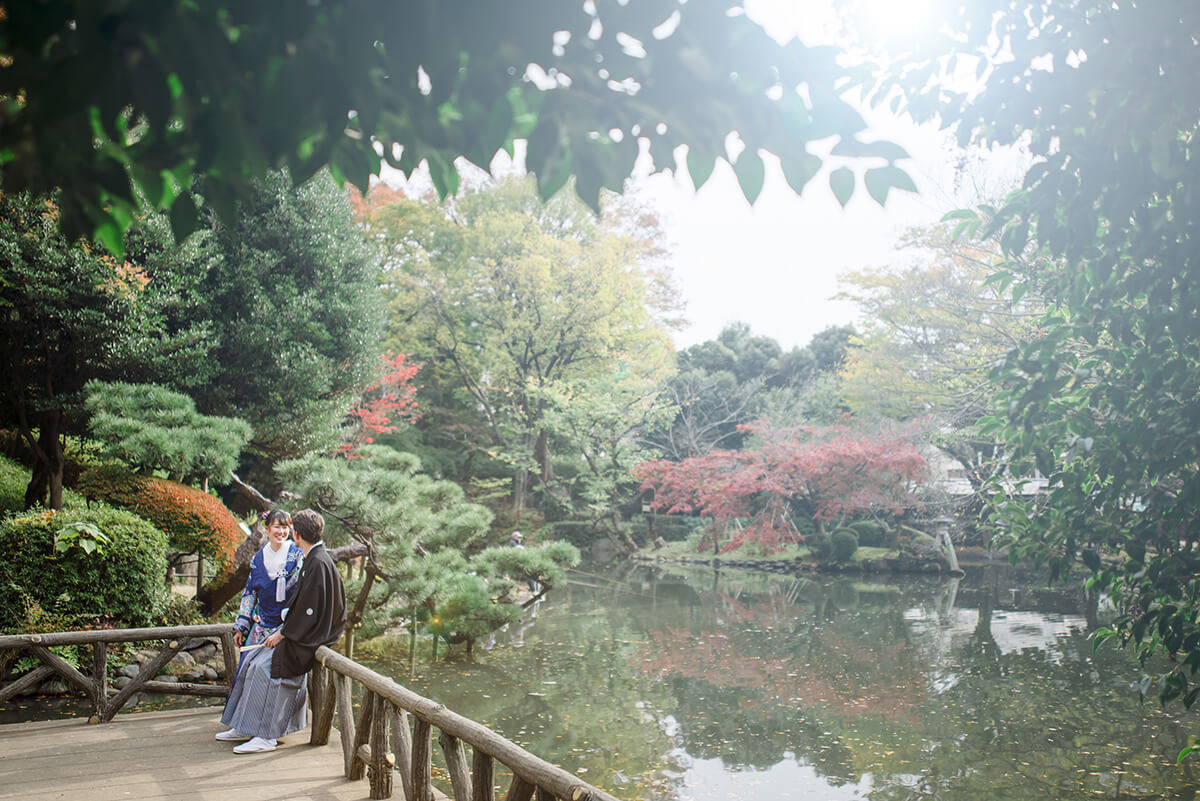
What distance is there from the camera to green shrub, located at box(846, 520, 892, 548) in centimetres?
1794

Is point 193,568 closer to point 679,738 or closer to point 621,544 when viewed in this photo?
point 679,738

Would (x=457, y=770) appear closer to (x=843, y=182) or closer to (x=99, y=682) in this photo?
(x=843, y=182)

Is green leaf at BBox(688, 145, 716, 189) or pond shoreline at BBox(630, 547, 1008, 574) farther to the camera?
pond shoreline at BBox(630, 547, 1008, 574)

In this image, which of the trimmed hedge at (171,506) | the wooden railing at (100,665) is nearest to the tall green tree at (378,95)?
the wooden railing at (100,665)

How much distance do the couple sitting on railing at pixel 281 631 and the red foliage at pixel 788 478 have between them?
543 inches

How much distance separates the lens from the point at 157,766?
3.58 meters

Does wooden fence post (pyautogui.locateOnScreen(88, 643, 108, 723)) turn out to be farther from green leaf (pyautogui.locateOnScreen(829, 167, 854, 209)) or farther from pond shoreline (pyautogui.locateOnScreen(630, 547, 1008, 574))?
pond shoreline (pyautogui.locateOnScreen(630, 547, 1008, 574))

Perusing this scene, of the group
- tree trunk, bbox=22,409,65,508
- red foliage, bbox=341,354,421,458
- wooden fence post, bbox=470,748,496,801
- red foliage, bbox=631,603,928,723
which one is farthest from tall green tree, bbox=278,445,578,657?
wooden fence post, bbox=470,748,496,801

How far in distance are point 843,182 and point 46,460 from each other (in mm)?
9414

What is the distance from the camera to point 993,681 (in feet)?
25.2

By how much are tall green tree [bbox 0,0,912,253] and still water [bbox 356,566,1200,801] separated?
14.5ft

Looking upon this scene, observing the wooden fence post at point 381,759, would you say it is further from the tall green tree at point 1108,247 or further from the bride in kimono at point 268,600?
the tall green tree at point 1108,247

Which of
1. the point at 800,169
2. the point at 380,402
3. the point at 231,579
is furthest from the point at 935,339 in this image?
the point at 800,169

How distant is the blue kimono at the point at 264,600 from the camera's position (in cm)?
404
